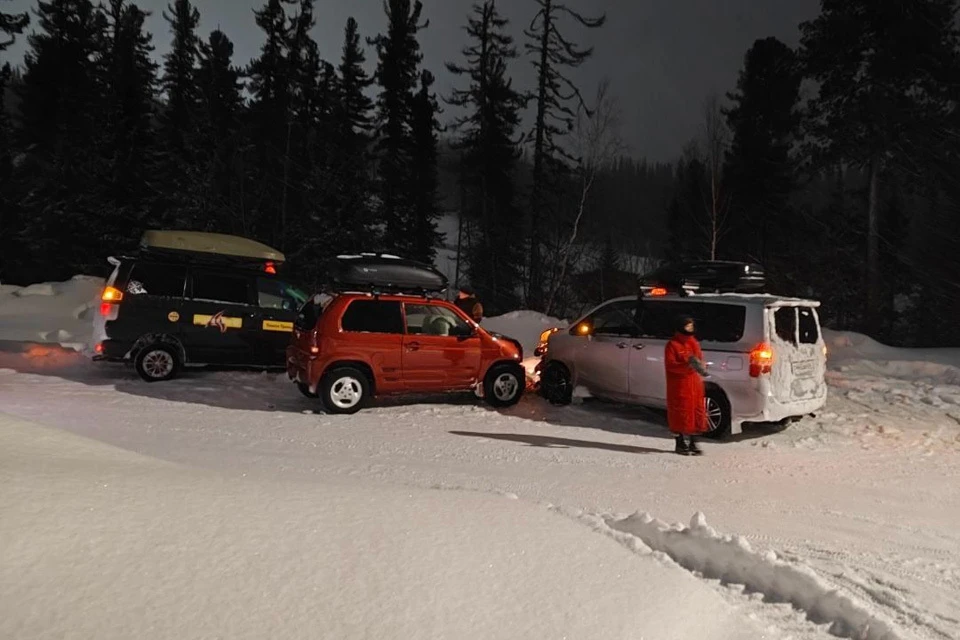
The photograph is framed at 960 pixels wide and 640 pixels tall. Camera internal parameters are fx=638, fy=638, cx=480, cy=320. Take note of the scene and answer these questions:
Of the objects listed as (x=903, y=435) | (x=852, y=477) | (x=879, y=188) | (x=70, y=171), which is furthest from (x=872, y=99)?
(x=70, y=171)

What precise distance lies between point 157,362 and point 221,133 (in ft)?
84.1

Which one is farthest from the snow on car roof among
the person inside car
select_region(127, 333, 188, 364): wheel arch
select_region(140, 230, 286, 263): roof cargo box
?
select_region(127, 333, 188, 364): wheel arch

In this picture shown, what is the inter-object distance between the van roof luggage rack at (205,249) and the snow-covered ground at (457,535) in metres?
3.69

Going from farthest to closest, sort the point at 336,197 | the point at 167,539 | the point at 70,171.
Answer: the point at 70,171, the point at 336,197, the point at 167,539

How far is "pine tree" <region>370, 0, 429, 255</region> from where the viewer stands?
3578 cm

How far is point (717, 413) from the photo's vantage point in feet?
28.0

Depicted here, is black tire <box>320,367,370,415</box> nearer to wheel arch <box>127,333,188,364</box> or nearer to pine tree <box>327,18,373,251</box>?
wheel arch <box>127,333,188,364</box>

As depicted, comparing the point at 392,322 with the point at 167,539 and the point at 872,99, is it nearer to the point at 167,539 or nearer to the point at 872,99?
the point at 167,539

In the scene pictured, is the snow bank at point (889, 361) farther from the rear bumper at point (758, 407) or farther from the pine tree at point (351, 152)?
the pine tree at point (351, 152)

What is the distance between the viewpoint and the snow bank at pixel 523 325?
18.8 meters

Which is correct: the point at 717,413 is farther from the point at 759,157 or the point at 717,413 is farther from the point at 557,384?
the point at 759,157

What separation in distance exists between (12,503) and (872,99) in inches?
1121

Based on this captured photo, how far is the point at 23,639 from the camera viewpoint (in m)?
2.31

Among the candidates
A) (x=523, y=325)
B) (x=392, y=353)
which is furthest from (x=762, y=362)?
(x=523, y=325)
